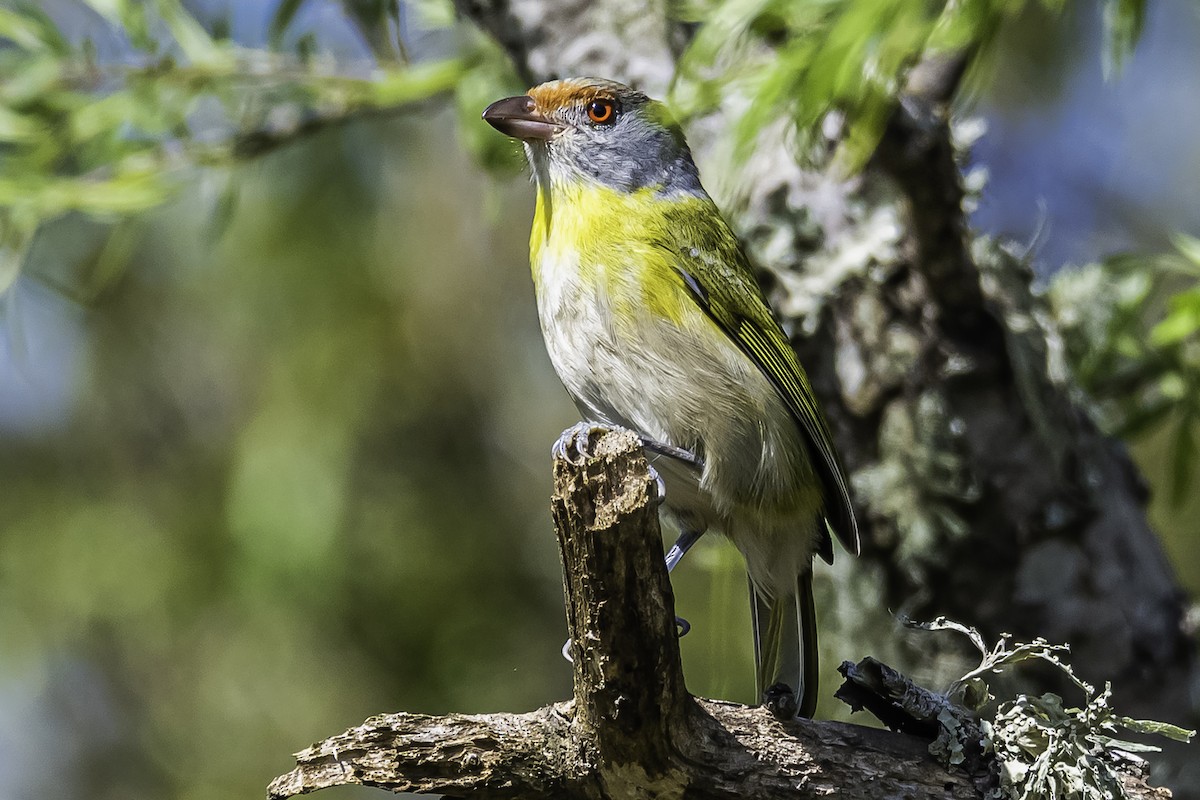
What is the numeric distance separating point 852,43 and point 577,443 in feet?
Result: 2.93

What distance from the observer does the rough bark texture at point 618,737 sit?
2.01 meters

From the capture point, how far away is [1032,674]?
12.0 ft

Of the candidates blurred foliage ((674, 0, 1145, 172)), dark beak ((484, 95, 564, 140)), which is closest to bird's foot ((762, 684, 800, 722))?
blurred foliage ((674, 0, 1145, 172))

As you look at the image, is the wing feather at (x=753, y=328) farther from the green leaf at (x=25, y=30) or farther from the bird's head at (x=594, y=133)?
the green leaf at (x=25, y=30)

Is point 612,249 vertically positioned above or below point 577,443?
above

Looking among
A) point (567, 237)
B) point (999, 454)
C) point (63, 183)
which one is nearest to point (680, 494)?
point (567, 237)

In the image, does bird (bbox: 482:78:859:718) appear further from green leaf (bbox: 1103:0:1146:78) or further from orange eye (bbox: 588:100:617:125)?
green leaf (bbox: 1103:0:1146:78)

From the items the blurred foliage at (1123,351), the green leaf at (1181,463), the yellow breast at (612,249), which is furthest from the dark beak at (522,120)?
the green leaf at (1181,463)

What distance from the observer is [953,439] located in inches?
142

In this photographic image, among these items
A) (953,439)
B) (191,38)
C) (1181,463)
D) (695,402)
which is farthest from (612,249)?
(1181,463)

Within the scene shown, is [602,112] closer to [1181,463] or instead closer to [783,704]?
[783,704]

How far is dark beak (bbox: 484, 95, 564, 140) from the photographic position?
3137mm

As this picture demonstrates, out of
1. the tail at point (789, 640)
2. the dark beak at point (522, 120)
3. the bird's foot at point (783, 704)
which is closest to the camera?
the bird's foot at point (783, 704)

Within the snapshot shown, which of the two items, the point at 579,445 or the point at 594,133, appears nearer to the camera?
the point at 579,445
